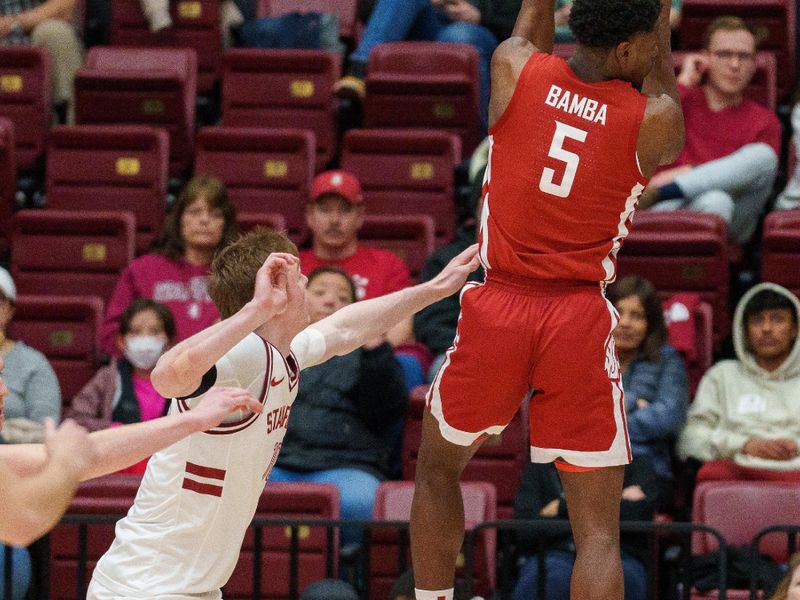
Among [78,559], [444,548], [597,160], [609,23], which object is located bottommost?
[78,559]

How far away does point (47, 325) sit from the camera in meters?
7.61

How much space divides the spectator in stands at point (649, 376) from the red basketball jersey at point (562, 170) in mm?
2355

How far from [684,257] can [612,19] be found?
3432 mm

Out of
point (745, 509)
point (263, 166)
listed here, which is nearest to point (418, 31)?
point (263, 166)

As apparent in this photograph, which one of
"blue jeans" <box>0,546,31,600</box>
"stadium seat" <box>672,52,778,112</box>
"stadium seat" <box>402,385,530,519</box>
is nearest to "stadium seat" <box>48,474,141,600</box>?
"blue jeans" <box>0,546,31,600</box>

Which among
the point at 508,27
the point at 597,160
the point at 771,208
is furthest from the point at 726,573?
the point at 508,27

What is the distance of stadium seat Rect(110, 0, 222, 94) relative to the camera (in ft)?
31.2

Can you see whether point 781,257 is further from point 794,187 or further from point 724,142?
point 724,142

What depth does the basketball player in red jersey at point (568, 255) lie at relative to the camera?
14.3 feet

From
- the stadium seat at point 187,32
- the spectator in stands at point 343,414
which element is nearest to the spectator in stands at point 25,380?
the spectator in stands at point 343,414

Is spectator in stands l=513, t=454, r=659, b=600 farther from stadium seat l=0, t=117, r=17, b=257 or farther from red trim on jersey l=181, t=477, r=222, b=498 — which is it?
stadium seat l=0, t=117, r=17, b=257

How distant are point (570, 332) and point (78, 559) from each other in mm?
2542

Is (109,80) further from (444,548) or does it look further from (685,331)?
(444,548)

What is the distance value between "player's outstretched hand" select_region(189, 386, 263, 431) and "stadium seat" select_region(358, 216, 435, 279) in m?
4.56
